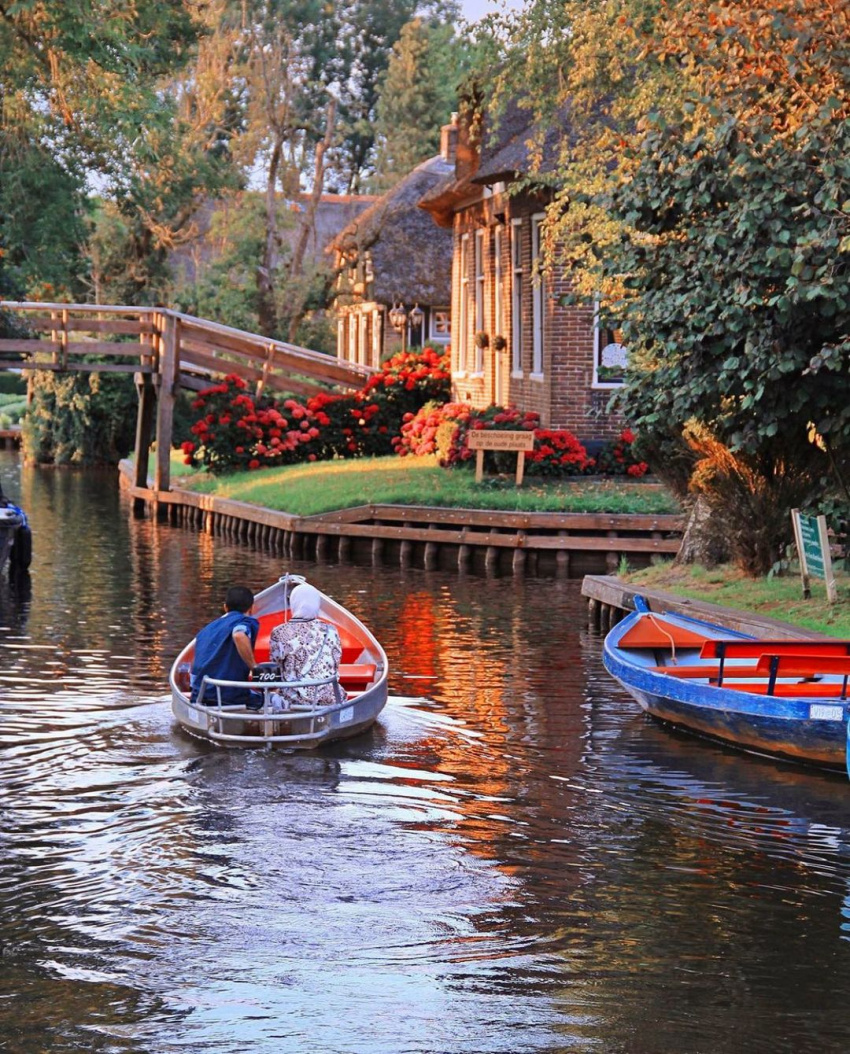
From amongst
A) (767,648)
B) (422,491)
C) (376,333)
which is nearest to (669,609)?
(767,648)

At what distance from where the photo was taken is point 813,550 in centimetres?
1748

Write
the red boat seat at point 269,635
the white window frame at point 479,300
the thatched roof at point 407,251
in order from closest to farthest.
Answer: the red boat seat at point 269,635 < the white window frame at point 479,300 < the thatched roof at point 407,251

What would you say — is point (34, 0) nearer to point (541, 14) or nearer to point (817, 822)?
point (541, 14)

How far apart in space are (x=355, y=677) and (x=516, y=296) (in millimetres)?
19430

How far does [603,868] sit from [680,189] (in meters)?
8.36

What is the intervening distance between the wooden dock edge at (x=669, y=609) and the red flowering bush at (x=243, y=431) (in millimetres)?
17030

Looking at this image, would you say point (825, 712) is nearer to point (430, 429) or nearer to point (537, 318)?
point (537, 318)

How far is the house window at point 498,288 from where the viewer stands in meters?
34.5

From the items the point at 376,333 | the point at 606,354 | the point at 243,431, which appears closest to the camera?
the point at 606,354

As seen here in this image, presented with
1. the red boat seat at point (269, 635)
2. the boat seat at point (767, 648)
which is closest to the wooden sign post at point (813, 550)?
the boat seat at point (767, 648)

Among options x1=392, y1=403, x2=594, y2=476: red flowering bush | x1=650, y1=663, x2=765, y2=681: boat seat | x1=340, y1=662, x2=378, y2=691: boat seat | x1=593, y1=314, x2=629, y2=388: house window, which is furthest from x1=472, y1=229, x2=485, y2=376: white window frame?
x1=650, y1=663, x2=765, y2=681: boat seat

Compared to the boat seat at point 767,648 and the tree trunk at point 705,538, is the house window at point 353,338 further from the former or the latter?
the boat seat at point 767,648

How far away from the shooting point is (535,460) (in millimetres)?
29609

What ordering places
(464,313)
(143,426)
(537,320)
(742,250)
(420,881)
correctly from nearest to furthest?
(420,881) → (742,250) → (537,320) → (464,313) → (143,426)
